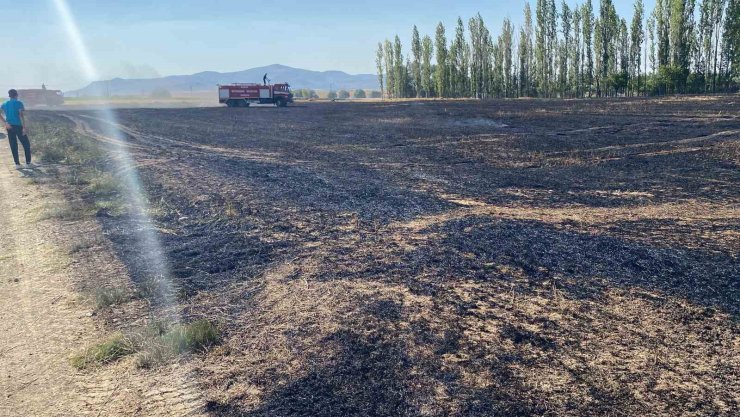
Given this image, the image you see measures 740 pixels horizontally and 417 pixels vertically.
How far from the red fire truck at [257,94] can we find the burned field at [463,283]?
39.6 m

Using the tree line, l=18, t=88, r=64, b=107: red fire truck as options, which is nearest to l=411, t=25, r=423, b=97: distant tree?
the tree line

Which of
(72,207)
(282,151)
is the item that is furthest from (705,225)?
(282,151)

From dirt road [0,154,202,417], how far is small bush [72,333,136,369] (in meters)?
0.10

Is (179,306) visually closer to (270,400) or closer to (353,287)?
(353,287)

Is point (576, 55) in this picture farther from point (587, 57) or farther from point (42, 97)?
point (42, 97)

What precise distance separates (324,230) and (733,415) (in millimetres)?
6027

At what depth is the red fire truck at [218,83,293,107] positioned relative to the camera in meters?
53.1

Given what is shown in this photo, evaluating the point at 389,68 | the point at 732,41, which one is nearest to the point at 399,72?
the point at 389,68

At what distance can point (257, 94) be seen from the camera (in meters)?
53.5

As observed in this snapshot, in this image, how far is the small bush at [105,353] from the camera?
4.96 metres

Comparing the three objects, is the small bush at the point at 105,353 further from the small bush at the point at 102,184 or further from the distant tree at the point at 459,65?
the distant tree at the point at 459,65

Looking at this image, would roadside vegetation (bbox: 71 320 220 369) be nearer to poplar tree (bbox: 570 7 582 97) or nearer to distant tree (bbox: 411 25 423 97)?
poplar tree (bbox: 570 7 582 97)

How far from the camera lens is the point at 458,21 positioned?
75.0 m

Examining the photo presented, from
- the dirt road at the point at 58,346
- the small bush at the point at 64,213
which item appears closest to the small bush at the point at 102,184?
the small bush at the point at 64,213
